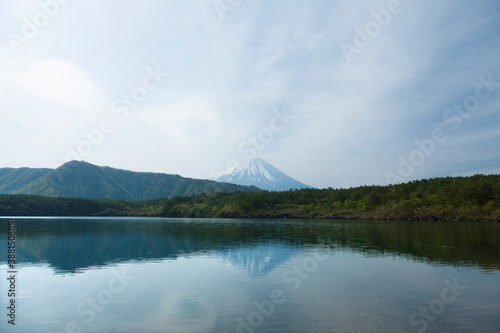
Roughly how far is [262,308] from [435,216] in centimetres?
9509

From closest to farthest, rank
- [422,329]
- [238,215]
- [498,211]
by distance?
[422,329], [498,211], [238,215]

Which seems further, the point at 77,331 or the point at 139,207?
the point at 139,207

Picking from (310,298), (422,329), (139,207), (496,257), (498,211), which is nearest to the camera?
(422,329)

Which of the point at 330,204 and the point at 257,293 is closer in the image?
the point at 257,293

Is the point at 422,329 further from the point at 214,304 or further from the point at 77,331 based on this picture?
the point at 77,331

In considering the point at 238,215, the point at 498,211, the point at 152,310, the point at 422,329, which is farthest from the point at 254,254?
the point at 238,215

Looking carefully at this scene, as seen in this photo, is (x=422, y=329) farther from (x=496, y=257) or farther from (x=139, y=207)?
(x=139, y=207)

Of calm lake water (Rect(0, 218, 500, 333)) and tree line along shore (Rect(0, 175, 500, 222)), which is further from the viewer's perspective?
tree line along shore (Rect(0, 175, 500, 222))

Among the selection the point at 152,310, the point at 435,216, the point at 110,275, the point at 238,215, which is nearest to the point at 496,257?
the point at 152,310

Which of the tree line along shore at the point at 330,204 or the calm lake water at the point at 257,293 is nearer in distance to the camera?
the calm lake water at the point at 257,293

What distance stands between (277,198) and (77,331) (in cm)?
15107

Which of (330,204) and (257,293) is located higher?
(257,293)

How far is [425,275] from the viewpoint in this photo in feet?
63.5

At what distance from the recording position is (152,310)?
12.9m
